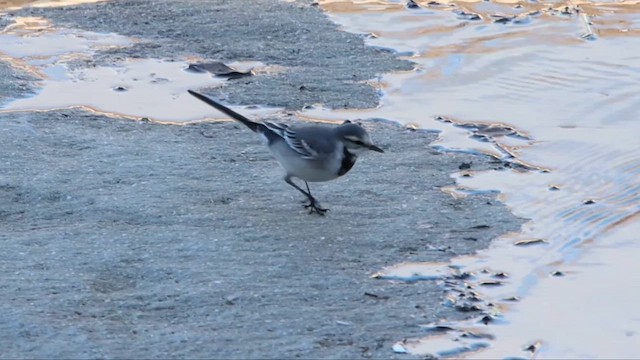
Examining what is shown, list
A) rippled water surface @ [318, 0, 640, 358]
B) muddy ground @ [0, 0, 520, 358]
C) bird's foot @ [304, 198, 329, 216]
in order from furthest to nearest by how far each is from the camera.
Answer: bird's foot @ [304, 198, 329, 216]
rippled water surface @ [318, 0, 640, 358]
muddy ground @ [0, 0, 520, 358]

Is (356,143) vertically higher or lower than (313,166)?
higher

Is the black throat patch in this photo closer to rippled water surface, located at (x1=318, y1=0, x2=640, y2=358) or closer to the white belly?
the white belly

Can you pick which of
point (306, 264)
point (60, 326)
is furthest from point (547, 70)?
point (60, 326)

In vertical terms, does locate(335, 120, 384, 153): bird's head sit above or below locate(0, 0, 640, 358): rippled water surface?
above

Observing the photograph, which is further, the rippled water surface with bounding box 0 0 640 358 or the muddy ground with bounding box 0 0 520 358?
the rippled water surface with bounding box 0 0 640 358

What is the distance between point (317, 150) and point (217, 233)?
748mm

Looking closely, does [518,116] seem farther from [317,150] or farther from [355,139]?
[317,150]

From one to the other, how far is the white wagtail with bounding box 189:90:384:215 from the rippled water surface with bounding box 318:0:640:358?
23.9 inches

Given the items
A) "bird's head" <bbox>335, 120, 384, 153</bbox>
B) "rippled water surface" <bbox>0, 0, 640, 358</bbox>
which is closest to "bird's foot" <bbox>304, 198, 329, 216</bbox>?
"bird's head" <bbox>335, 120, 384, 153</bbox>

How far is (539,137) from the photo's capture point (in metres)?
7.28

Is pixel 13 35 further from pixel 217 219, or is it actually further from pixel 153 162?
pixel 217 219

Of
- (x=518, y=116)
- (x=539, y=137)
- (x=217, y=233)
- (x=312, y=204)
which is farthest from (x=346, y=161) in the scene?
(x=518, y=116)

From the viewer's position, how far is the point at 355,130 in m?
6.41

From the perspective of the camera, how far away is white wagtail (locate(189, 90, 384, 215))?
6316 millimetres
